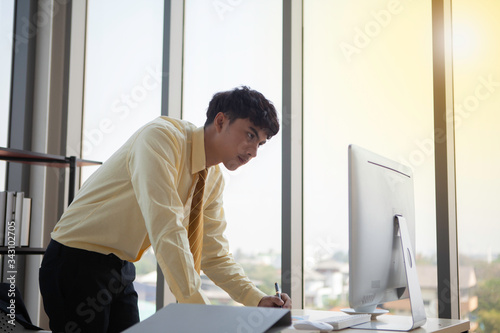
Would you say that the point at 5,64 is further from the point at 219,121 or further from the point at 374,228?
the point at 374,228

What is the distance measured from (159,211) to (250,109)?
588mm

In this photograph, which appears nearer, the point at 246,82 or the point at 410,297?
the point at 410,297

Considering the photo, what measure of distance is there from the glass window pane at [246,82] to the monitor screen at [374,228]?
137 centimetres

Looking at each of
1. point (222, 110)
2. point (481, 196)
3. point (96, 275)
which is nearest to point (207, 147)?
point (222, 110)

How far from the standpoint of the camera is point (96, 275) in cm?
168

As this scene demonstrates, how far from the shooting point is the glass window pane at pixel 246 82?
3158 mm

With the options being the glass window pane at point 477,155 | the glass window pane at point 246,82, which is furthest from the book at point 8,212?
the glass window pane at point 477,155

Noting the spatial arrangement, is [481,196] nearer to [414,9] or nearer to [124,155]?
[414,9]

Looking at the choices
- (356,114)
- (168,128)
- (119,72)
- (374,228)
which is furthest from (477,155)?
(119,72)

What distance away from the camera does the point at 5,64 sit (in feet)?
11.3

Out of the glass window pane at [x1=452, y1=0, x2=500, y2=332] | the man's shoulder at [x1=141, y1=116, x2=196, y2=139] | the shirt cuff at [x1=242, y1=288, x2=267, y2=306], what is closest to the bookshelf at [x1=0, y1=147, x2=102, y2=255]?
the man's shoulder at [x1=141, y1=116, x2=196, y2=139]

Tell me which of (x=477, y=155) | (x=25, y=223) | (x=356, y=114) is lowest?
(x=25, y=223)

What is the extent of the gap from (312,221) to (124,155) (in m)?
1.57

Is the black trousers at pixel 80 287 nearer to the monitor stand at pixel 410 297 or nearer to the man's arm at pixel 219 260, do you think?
the man's arm at pixel 219 260
